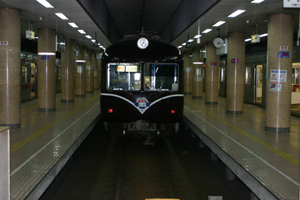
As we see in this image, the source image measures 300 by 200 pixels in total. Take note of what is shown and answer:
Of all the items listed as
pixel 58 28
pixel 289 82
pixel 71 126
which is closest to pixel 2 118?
pixel 71 126

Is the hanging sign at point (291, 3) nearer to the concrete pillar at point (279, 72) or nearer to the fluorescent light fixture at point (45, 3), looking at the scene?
the concrete pillar at point (279, 72)

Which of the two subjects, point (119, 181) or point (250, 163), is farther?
point (119, 181)

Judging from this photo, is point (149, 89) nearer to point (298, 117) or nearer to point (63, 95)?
point (298, 117)

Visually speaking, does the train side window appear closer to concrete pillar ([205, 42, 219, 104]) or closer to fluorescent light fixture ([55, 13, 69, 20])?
concrete pillar ([205, 42, 219, 104])

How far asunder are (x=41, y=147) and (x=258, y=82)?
493 inches

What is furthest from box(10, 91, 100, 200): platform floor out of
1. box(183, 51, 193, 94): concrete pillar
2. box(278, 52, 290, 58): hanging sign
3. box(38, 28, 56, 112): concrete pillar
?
box(183, 51, 193, 94): concrete pillar

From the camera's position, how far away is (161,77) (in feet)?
31.3

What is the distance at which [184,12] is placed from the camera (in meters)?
14.3

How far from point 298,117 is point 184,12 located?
6510 mm

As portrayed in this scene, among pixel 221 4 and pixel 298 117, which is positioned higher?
pixel 221 4

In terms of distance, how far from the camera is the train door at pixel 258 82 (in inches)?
641

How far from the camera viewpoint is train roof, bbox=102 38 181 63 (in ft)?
31.1

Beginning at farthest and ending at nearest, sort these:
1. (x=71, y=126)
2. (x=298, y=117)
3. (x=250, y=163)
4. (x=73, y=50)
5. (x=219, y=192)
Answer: (x=73, y=50), (x=298, y=117), (x=71, y=126), (x=219, y=192), (x=250, y=163)

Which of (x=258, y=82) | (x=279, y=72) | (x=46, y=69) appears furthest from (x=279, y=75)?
(x=46, y=69)
